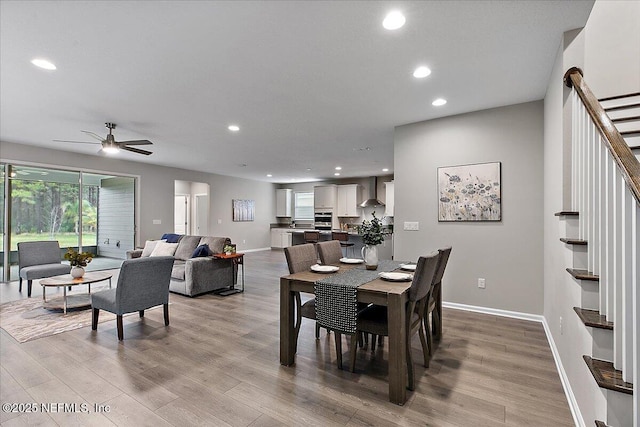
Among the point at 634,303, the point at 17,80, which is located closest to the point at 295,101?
the point at 17,80

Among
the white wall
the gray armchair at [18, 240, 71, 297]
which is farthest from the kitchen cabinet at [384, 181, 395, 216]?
the gray armchair at [18, 240, 71, 297]

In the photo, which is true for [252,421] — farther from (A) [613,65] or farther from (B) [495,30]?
(A) [613,65]

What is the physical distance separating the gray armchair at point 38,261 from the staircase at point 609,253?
6.32 metres

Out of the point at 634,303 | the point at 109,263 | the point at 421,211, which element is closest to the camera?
the point at 634,303

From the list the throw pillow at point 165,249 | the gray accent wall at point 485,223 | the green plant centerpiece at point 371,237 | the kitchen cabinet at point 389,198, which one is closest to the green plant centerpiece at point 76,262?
the throw pillow at point 165,249

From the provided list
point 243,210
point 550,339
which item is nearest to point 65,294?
point 550,339

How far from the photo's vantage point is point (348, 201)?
9906 millimetres

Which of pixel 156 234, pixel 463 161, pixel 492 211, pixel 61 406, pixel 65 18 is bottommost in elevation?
pixel 61 406

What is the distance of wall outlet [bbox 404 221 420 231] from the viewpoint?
13.9 feet

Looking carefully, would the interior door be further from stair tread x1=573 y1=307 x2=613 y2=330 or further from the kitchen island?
stair tread x1=573 y1=307 x2=613 y2=330

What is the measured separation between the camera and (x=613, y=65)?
268 cm

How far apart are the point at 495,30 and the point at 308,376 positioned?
9.85 feet

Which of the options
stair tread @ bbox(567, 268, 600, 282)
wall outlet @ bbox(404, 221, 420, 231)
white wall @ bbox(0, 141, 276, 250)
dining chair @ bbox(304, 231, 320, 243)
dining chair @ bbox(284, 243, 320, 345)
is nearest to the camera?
stair tread @ bbox(567, 268, 600, 282)

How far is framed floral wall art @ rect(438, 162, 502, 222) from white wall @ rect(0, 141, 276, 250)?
702 cm
